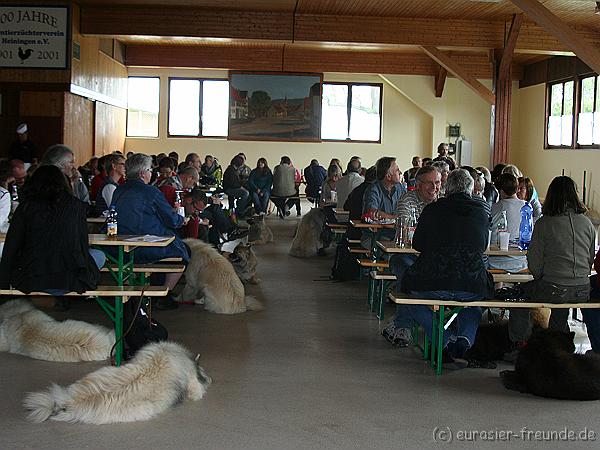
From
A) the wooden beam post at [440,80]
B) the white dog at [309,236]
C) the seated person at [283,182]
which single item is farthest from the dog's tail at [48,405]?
the wooden beam post at [440,80]

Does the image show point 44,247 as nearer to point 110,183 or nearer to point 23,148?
point 110,183

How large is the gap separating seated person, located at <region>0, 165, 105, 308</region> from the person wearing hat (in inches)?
372

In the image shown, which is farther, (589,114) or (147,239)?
(589,114)

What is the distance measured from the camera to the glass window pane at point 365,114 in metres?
22.6

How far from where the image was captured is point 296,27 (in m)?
15.3

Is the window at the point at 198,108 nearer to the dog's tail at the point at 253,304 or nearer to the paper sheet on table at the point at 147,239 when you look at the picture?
the dog's tail at the point at 253,304

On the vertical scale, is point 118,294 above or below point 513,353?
above

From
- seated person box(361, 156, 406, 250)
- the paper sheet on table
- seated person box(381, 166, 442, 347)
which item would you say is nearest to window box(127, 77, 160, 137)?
seated person box(361, 156, 406, 250)

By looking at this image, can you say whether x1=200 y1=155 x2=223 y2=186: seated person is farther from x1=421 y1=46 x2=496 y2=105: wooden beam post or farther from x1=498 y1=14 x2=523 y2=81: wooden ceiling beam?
x1=498 y1=14 x2=523 y2=81: wooden ceiling beam

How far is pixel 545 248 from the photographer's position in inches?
201

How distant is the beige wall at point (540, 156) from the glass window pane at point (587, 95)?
888 millimetres

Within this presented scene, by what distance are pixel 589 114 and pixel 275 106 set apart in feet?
25.2

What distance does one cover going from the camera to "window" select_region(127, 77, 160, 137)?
22031 millimetres

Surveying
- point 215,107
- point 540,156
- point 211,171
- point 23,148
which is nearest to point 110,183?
point 23,148
